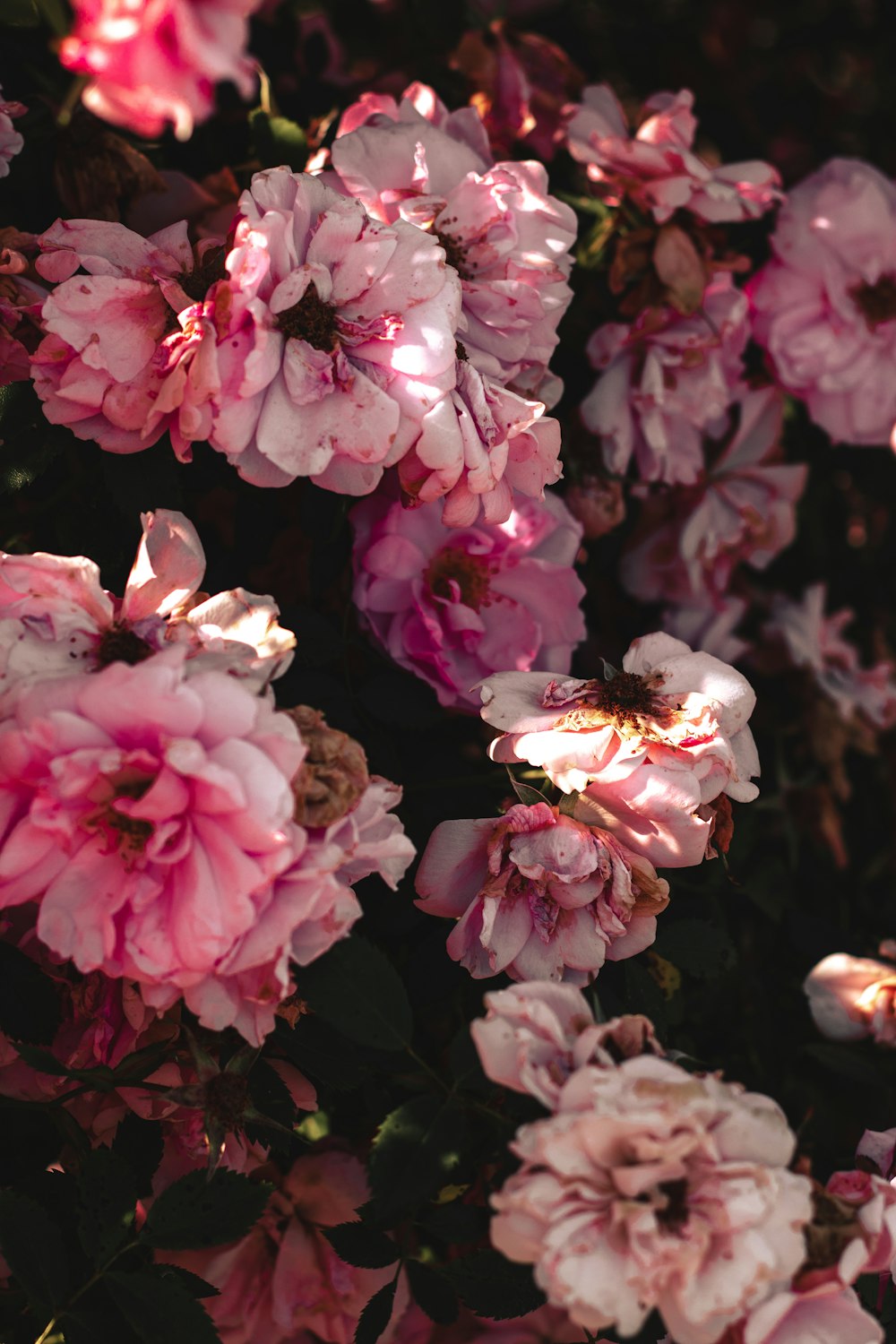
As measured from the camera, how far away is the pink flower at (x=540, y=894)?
2.60ft

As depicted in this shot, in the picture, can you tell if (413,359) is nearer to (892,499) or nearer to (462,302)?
(462,302)

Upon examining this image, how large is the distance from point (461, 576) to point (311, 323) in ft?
0.98

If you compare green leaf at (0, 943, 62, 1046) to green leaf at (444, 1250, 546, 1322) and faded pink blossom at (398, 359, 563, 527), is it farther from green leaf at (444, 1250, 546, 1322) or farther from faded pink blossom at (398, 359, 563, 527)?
faded pink blossom at (398, 359, 563, 527)

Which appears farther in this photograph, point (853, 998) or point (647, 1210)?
point (853, 998)

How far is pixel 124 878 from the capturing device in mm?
698

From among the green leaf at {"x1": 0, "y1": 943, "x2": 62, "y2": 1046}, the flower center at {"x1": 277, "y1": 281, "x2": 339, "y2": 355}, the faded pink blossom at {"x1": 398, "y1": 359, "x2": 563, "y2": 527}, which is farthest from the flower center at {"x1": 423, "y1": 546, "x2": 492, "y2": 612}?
the green leaf at {"x1": 0, "y1": 943, "x2": 62, "y2": 1046}

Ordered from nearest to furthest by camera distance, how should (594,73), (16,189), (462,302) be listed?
(462,302)
(16,189)
(594,73)

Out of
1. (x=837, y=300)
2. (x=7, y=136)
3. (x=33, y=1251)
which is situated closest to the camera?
(x=33, y=1251)

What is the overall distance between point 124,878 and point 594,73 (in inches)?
51.5

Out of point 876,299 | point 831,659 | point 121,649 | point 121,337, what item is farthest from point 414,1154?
point 876,299

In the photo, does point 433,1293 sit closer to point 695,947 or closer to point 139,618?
point 695,947

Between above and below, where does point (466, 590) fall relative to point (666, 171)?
below

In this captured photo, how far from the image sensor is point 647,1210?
0.62 meters

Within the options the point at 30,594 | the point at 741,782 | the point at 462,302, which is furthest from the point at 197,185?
the point at 741,782
